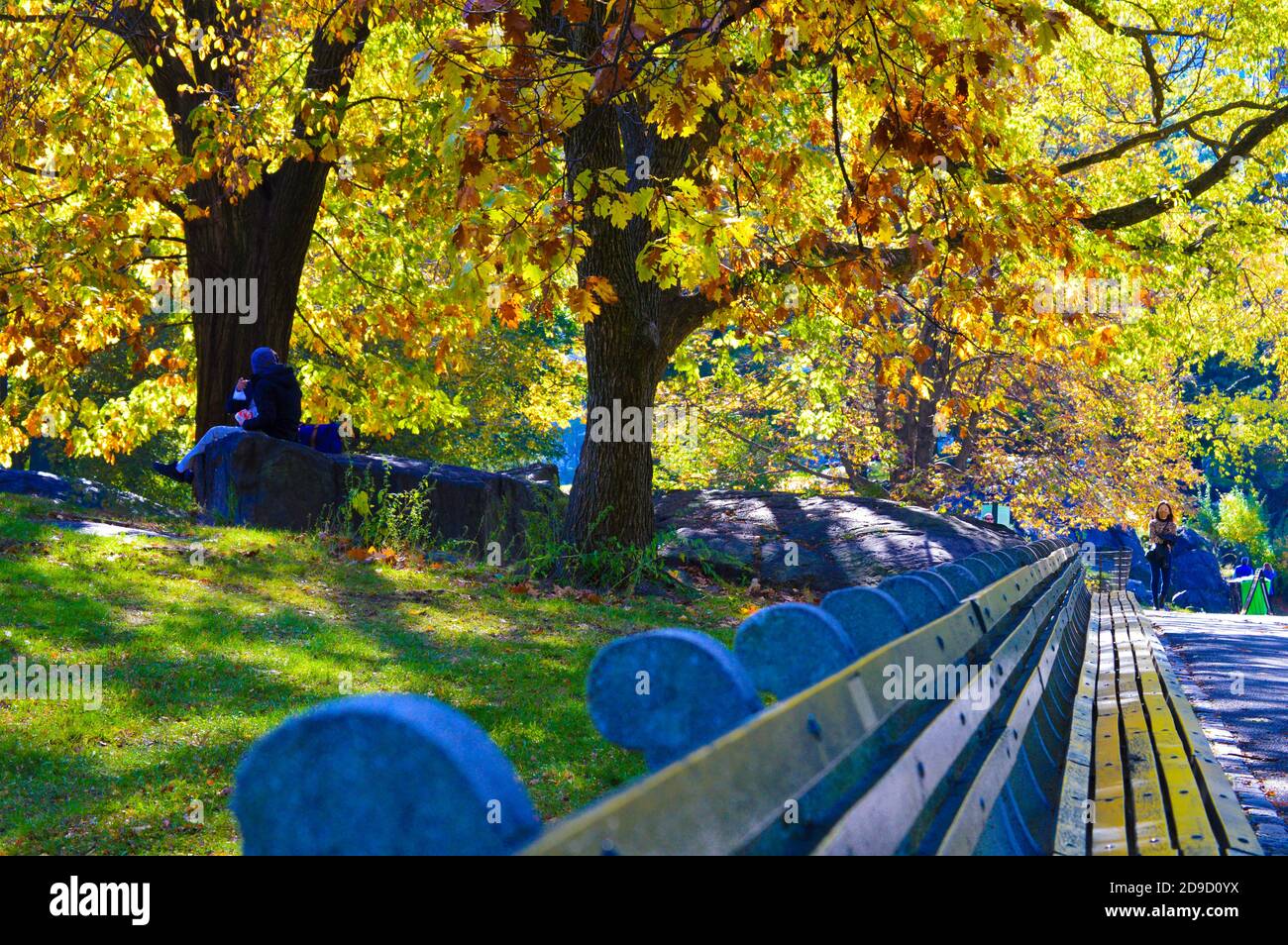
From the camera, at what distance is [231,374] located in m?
14.2

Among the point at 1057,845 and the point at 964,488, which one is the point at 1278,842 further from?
the point at 964,488

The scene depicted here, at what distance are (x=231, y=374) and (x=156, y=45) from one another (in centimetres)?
382

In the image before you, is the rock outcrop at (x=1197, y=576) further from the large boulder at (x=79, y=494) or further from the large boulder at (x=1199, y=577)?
the large boulder at (x=79, y=494)

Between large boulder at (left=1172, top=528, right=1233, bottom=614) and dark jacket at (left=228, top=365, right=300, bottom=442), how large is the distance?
38.7 metres

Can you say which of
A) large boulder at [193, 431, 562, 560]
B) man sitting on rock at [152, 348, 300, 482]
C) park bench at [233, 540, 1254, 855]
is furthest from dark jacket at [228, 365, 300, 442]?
park bench at [233, 540, 1254, 855]

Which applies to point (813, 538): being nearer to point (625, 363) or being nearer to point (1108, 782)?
point (625, 363)

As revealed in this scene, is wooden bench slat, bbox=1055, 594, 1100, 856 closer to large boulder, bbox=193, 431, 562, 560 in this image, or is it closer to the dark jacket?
large boulder, bbox=193, 431, 562, 560

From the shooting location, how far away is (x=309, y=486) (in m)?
12.6

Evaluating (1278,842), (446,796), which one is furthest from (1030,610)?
(446,796)

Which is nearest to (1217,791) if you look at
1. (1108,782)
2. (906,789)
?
(1108,782)

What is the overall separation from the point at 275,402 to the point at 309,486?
109 centimetres

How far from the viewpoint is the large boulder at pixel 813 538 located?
13391 mm

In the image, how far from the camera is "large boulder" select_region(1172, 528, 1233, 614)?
44.4 meters

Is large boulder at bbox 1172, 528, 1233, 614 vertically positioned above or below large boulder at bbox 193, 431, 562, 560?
below
